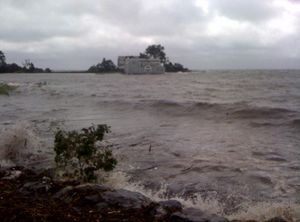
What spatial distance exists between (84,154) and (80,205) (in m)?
2.19

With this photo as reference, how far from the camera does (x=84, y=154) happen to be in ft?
27.0

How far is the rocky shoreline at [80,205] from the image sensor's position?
543cm

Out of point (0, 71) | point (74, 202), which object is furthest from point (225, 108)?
point (0, 71)

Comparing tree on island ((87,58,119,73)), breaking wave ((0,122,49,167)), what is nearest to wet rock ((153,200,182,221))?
breaking wave ((0,122,49,167))

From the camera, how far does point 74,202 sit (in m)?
6.21

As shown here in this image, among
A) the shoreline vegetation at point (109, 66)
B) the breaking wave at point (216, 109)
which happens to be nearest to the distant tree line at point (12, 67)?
the shoreline vegetation at point (109, 66)

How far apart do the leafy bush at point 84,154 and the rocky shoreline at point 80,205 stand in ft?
2.51

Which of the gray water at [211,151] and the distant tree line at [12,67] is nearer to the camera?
the gray water at [211,151]

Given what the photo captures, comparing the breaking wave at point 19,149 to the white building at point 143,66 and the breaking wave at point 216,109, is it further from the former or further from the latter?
the white building at point 143,66

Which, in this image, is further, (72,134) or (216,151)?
(216,151)

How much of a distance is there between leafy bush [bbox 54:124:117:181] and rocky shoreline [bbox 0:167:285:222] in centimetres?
77

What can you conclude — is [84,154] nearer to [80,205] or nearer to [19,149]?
[80,205]

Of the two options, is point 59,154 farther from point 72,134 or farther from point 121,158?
point 121,158

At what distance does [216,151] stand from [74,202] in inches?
284
